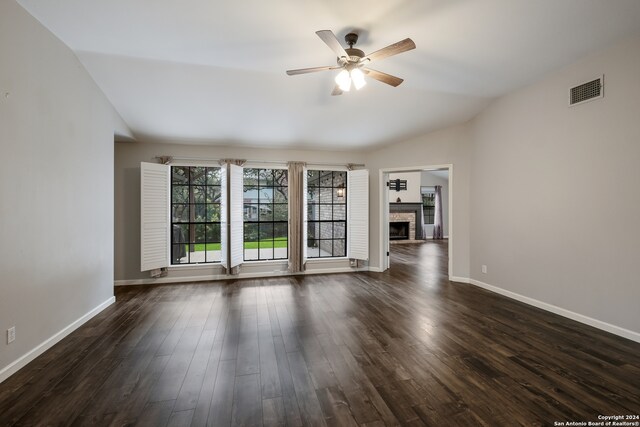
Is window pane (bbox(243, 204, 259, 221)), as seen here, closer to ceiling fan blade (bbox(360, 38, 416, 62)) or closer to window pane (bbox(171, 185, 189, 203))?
window pane (bbox(171, 185, 189, 203))

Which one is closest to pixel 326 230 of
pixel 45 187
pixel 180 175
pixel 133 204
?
pixel 180 175

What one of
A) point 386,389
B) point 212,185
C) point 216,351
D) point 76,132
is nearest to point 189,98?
point 76,132

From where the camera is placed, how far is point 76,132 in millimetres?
3061

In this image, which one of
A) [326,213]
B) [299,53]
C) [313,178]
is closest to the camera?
[299,53]

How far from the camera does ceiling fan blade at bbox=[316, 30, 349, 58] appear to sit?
1973mm

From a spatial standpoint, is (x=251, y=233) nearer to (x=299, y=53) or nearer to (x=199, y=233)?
(x=199, y=233)

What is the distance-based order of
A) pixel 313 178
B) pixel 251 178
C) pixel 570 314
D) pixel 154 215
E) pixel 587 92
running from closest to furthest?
pixel 587 92
pixel 570 314
pixel 154 215
pixel 251 178
pixel 313 178

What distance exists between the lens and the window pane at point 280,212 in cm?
559

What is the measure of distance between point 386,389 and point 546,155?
3.52 m

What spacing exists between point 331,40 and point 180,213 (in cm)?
427

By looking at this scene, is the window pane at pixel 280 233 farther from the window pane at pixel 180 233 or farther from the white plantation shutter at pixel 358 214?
the window pane at pixel 180 233

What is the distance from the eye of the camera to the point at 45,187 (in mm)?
2596

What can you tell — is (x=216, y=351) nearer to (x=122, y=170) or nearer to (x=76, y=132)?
(x=76, y=132)

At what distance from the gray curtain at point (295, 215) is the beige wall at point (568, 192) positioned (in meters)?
3.18
